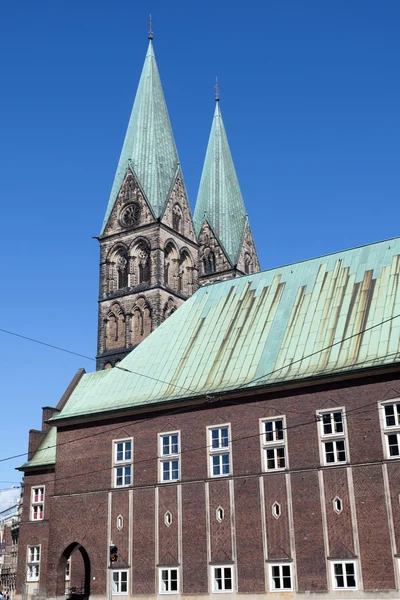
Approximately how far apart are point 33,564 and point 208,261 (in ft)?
166

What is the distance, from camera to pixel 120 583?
35.8m

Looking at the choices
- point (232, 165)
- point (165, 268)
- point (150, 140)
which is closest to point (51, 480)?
point (165, 268)

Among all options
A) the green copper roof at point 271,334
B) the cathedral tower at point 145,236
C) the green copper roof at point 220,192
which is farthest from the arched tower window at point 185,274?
the green copper roof at point 271,334

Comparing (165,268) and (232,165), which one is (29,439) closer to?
(165,268)

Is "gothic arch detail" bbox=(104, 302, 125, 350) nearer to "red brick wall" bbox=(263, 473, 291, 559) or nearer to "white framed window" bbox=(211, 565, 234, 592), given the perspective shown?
"white framed window" bbox=(211, 565, 234, 592)

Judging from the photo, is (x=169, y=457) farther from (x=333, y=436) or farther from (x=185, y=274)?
(x=185, y=274)

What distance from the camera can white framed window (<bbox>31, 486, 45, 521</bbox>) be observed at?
47.1m

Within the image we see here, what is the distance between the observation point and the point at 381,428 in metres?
30.7

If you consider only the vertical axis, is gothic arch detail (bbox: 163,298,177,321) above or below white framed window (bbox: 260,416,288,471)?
above

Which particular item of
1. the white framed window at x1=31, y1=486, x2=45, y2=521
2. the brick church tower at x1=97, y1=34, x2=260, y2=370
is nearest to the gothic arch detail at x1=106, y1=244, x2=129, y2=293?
the brick church tower at x1=97, y1=34, x2=260, y2=370

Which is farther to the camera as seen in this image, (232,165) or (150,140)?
(232,165)

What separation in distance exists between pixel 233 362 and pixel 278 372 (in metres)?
3.11

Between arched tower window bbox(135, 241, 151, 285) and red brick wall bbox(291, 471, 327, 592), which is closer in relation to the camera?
red brick wall bbox(291, 471, 327, 592)

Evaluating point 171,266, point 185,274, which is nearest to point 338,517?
point 171,266
